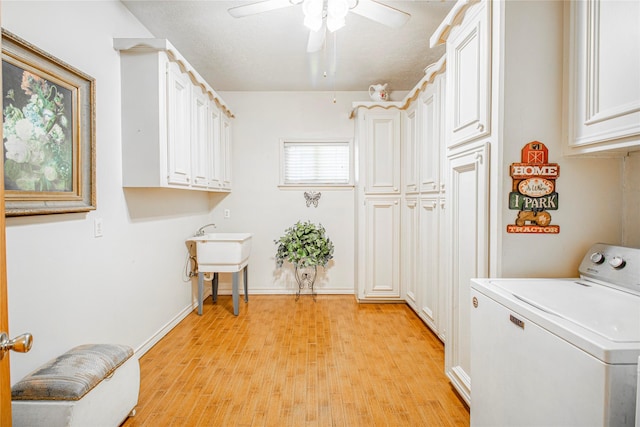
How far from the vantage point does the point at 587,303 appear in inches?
47.1

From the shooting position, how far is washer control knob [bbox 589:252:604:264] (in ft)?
4.66

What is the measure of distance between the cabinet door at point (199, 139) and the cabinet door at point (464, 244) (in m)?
2.15

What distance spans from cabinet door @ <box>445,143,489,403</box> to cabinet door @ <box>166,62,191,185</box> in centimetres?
197

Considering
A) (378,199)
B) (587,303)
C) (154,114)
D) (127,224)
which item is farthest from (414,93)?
(127,224)

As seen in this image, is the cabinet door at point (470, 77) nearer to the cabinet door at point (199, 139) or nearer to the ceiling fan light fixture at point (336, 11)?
the ceiling fan light fixture at point (336, 11)

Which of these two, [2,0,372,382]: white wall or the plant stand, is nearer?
[2,0,372,382]: white wall

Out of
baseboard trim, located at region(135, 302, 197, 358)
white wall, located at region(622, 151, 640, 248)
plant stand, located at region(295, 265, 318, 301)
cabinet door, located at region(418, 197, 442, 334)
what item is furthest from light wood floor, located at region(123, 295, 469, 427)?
white wall, located at region(622, 151, 640, 248)

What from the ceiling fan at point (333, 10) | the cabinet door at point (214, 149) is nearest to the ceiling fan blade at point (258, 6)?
the ceiling fan at point (333, 10)

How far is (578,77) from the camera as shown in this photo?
1450 millimetres

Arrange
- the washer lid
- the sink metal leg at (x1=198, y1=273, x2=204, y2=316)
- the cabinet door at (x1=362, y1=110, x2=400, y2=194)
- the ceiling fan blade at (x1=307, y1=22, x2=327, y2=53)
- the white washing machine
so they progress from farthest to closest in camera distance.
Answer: the cabinet door at (x1=362, y1=110, x2=400, y2=194), the sink metal leg at (x1=198, y1=273, x2=204, y2=316), the ceiling fan blade at (x1=307, y1=22, x2=327, y2=53), the washer lid, the white washing machine

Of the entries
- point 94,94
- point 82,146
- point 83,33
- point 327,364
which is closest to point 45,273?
point 82,146

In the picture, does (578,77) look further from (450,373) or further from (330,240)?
(330,240)

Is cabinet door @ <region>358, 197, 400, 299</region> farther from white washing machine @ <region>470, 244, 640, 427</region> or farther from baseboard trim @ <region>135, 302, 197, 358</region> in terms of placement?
white washing machine @ <region>470, 244, 640, 427</region>

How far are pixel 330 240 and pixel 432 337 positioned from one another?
5.85 ft
